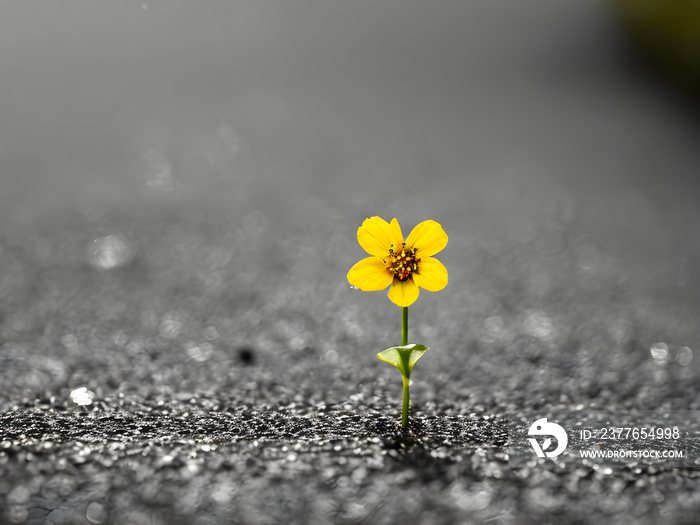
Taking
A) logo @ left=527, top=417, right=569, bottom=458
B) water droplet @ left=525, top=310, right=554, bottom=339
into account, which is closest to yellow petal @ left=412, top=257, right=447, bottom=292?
logo @ left=527, top=417, right=569, bottom=458

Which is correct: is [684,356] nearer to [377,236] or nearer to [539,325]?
[539,325]

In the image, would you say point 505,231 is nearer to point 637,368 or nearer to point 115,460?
point 637,368

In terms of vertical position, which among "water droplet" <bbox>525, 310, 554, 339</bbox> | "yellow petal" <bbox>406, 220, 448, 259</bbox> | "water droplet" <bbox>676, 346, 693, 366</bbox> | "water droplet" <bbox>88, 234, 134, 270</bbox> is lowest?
"water droplet" <bbox>676, 346, 693, 366</bbox>

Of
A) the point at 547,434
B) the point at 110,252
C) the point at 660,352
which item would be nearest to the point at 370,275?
the point at 547,434

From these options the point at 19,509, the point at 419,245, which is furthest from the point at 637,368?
the point at 19,509

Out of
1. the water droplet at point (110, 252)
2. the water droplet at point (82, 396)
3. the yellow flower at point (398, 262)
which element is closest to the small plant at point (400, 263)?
the yellow flower at point (398, 262)

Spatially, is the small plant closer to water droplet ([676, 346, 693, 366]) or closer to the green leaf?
the green leaf
